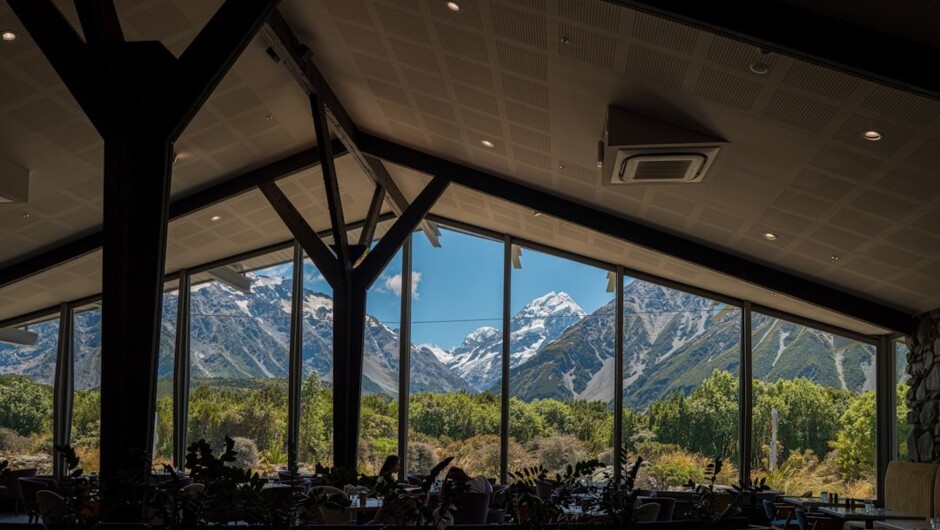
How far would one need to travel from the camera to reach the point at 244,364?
1406 cm

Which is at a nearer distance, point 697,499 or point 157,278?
point 697,499

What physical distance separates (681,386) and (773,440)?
1.41 metres

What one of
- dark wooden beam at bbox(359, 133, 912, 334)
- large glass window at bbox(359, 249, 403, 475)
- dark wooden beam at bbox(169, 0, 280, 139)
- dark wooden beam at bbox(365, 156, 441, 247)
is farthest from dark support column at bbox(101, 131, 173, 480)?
large glass window at bbox(359, 249, 403, 475)

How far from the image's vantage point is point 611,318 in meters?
13.2

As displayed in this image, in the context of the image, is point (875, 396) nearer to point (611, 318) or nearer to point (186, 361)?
point (611, 318)

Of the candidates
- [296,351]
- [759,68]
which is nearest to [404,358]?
[296,351]

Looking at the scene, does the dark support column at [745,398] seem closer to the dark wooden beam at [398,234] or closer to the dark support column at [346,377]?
the dark wooden beam at [398,234]

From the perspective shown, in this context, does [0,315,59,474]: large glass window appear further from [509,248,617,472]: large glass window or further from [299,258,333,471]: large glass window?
[509,248,617,472]: large glass window

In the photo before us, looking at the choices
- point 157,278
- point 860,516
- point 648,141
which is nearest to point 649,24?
point 648,141

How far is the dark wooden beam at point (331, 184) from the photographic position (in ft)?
33.8

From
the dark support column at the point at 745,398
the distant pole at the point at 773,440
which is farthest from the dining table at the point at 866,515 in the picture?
the dark support column at the point at 745,398

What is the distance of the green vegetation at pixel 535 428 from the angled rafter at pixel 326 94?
2.88 meters

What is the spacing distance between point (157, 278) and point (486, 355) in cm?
780

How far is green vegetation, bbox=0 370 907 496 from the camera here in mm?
12141
